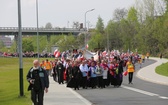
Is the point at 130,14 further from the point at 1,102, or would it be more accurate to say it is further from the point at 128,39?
the point at 1,102

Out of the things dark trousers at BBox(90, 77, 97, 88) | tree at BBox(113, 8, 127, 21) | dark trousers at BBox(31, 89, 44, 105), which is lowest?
dark trousers at BBox(90, 77, 97, 88)

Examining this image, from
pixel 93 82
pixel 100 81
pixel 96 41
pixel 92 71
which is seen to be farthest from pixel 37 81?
pixel 96 41

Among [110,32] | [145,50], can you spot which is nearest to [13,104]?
[145,50]

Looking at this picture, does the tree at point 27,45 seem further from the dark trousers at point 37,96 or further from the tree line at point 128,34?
the dark trousers at point 37,96

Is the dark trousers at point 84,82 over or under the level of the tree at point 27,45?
under

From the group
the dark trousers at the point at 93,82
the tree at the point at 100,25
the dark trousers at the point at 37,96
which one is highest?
the tree at the point at 100,25

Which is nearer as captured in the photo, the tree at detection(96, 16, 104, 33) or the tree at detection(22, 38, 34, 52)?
the tree at detection(96, 16, 104, 33)

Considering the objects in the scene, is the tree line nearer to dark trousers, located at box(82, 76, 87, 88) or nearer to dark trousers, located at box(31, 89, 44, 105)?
dark trousers, located at box(82, 76, 87, 88)

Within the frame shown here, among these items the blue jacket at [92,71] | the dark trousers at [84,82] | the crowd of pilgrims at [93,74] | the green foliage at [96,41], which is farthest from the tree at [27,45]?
the blue jacket at [92,71]

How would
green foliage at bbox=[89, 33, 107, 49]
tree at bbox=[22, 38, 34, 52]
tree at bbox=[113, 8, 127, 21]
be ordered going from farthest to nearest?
tree at bbox=[22, 38, 34, 52], tree at bbox=[113, 8, 127, 21], green foliage at bbox=[89, 33, 107, 49]

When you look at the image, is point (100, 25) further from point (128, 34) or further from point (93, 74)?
point (93, 74)

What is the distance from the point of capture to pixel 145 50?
9125cm

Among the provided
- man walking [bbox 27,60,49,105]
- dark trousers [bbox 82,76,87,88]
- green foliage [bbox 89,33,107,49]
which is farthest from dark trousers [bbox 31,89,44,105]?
green foliage [bbox 89,33,107,49]

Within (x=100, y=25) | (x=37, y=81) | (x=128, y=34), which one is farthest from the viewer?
(x=100, y=25)
